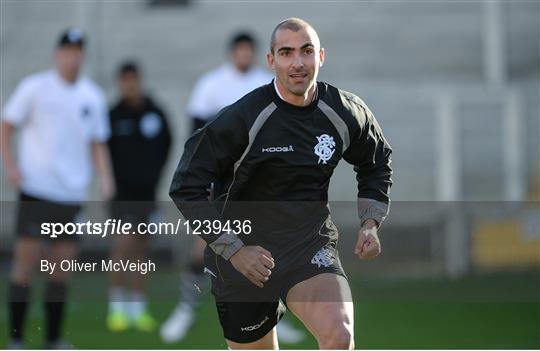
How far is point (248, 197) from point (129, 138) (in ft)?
18.5

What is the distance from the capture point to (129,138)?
1159 centimetres

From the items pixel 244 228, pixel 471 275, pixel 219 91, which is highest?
pixel 219 91

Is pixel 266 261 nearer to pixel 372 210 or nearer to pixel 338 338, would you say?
pixel 338 338

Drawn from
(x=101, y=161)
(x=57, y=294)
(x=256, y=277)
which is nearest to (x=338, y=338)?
(x=256, y=277)

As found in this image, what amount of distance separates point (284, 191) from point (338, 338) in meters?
0.78

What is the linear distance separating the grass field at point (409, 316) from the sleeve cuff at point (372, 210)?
307 centimetres

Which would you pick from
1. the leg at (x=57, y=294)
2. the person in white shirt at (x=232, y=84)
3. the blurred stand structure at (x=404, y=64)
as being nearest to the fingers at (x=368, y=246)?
the leg at (x=57, y=294)

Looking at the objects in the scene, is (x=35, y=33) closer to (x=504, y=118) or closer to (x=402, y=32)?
(x=402, y=32)

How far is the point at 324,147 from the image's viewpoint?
6020 mm

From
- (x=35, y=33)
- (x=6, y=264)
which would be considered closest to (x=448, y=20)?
(x=35, y=33)

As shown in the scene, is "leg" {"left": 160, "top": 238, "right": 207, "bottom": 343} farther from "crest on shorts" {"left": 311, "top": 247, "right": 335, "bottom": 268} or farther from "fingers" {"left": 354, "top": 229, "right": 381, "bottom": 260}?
"fingers" {"left": 354, "top": 229, "right": 381, "bottom": 260}

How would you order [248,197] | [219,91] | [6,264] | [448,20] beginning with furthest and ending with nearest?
[448,20], [6,264], [219,91], [248,197]

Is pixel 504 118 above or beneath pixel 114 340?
above

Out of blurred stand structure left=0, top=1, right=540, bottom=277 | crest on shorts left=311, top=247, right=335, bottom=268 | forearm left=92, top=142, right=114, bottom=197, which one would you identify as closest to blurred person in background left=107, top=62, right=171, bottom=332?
forearm left=92, top=142, right=114, bottom=197
